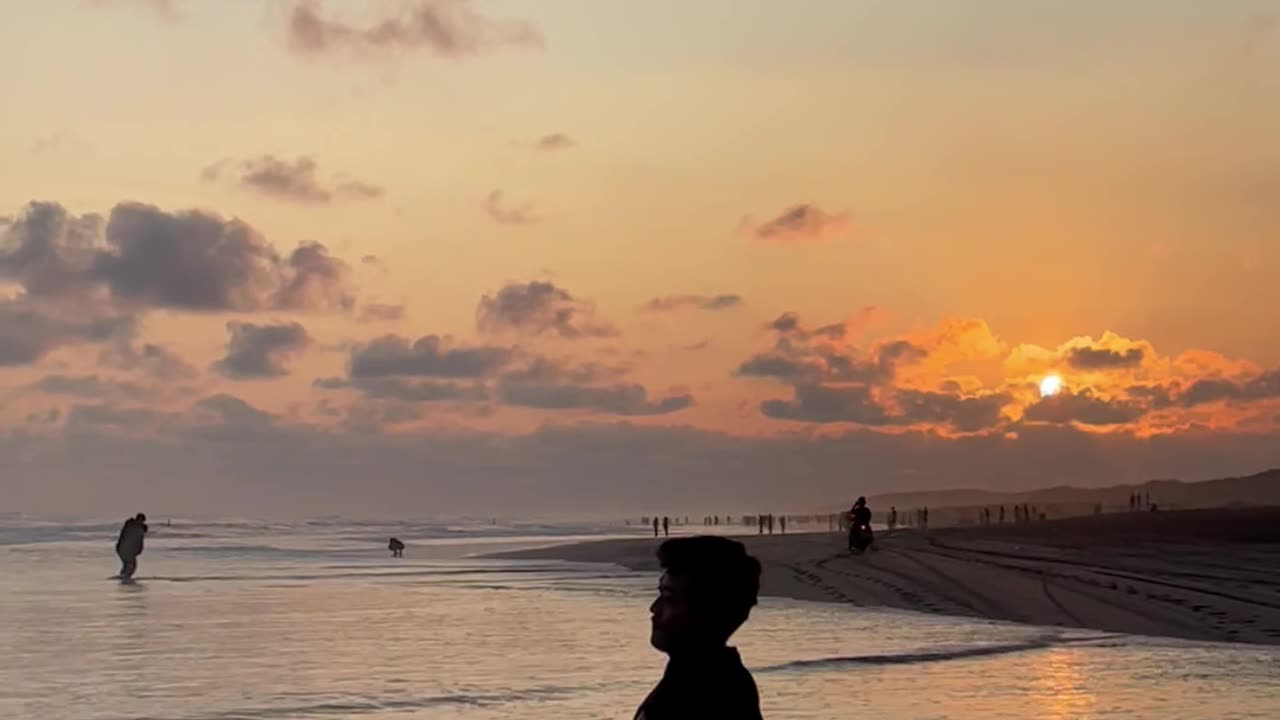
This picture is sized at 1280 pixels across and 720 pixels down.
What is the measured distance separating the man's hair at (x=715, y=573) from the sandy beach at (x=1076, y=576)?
70.0 ft

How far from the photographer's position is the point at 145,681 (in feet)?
67.3

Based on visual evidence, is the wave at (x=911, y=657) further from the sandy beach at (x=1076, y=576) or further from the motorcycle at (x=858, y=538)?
the motorcycle at (x=858, y=538)

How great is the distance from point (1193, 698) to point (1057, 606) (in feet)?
40.6

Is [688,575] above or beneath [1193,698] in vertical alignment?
above

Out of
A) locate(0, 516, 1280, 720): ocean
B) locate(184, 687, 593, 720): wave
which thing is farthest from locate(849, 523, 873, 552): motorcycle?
locate(184, 687, 593, 720): wave

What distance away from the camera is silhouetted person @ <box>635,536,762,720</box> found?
4.70m

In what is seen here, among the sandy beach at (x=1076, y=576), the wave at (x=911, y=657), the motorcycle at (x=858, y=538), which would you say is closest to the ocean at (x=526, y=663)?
the wave at (x=911, y=657)

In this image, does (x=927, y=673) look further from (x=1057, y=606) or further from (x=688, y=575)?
(x=688, y=575)

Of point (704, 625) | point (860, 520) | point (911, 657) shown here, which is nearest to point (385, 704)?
point (911, 657)

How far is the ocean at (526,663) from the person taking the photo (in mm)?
17609

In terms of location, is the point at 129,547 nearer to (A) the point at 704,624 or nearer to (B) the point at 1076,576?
(B) the point at 1076,576

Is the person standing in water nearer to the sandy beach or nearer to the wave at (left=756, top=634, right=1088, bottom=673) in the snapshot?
the sandy beach

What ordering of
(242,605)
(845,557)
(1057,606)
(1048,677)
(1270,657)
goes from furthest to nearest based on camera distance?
(845,557) → (242,605) → (1057,606) → (1270,657) → (1048,677)

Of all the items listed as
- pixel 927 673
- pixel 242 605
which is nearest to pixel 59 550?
pixel 242 605
